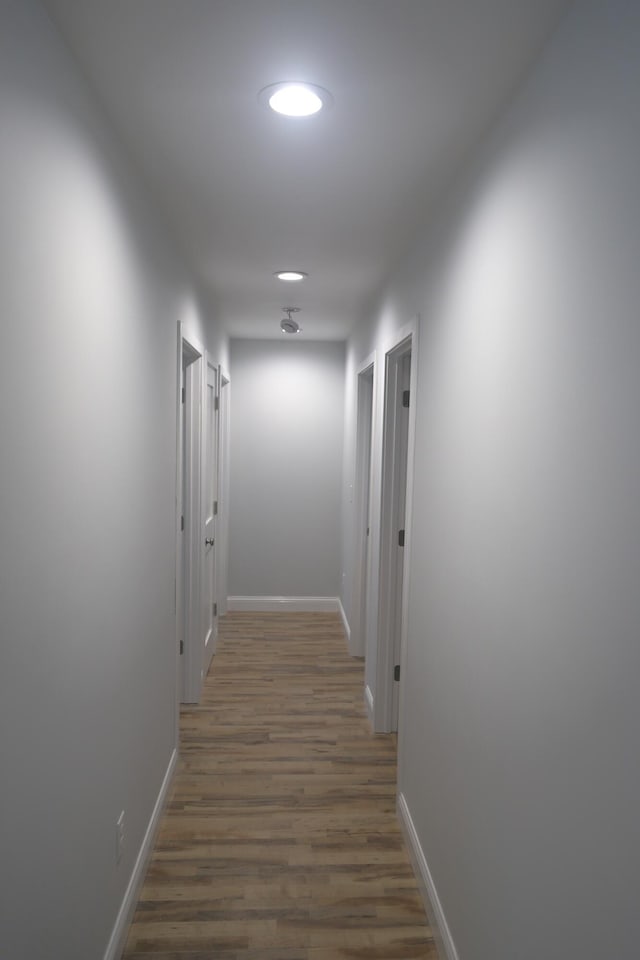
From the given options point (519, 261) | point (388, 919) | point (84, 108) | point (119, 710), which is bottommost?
point (388, 919)

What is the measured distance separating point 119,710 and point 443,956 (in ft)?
4.29

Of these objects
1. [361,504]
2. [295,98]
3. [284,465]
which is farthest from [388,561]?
[284,465]

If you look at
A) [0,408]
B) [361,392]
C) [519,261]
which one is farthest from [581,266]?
[361,392]

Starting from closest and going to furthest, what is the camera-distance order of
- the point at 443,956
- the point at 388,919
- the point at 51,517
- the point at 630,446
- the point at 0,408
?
the point at 630,446 < the point at 0,408 < the point at 51,517 < the point at 443,956 < the point at 388,919

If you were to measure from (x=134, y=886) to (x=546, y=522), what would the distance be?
201 centimetres

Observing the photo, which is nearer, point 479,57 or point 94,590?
point 479,57

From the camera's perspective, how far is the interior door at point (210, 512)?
4.69 metres

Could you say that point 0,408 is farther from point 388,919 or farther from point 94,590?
point 388,919

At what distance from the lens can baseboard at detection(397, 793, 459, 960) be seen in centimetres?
211

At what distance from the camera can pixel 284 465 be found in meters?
6.41

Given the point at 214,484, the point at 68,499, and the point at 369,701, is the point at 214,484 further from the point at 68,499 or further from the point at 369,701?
the point at 68,499

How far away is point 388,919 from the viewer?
2.38 metres

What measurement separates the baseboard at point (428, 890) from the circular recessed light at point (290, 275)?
8.90 feet

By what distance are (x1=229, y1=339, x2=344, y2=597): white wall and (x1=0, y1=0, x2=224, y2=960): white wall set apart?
12.5 feet
